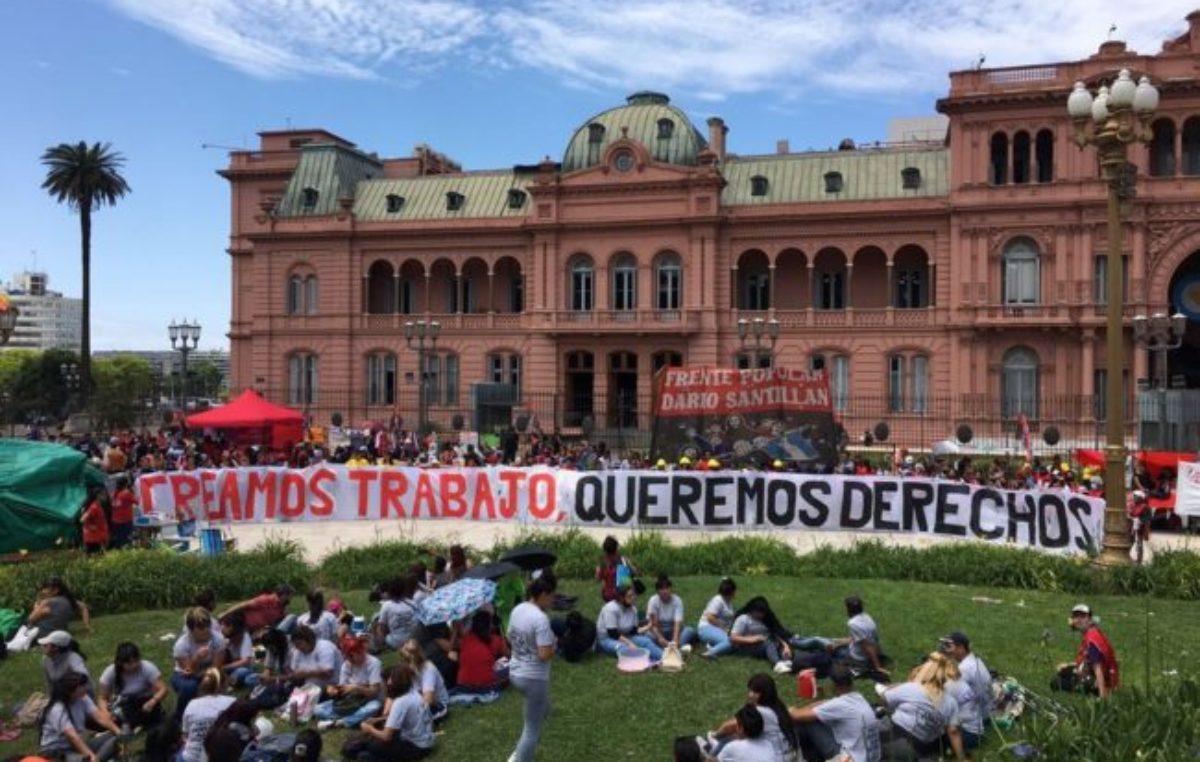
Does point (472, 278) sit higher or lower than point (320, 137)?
lower

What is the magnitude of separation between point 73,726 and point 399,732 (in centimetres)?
312

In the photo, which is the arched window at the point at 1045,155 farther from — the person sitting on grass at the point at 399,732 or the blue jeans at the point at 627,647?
the person sitting on grass at the point at 399,732

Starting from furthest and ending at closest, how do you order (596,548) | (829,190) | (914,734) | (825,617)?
1. (829,190)
2. (596,548)
3. (825,617)
4. (914,734)

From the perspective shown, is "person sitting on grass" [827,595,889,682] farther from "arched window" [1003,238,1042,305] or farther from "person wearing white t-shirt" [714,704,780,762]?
"arched window" [1003,238,1042,305]

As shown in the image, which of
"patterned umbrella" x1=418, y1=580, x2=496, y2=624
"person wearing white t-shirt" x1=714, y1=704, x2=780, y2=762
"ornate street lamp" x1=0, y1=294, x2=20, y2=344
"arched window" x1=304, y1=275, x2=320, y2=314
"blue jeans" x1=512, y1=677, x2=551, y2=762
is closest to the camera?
"person wearing white t-shirt" x1=714, y1=704, x2=780, y2=762

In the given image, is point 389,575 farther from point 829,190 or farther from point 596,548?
point 829,190

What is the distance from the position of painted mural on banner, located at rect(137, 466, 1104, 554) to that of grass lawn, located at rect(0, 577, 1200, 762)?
4.30 metres

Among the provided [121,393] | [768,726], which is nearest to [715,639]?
[768,726]

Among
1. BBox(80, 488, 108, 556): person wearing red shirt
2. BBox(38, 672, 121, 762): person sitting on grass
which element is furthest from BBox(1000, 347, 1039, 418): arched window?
BBox(38, 672, 121, 762): person sitting on grass

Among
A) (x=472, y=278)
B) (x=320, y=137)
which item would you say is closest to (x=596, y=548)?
(x=472, y=278)

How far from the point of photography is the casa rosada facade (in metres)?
42.3

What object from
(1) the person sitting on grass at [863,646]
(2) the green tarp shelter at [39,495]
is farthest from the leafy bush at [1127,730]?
(2) the green tarp shelter at [39,495]

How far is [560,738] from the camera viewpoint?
10359 mm

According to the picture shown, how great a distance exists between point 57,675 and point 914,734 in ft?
29.1
